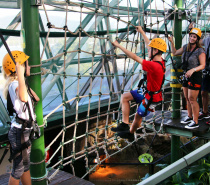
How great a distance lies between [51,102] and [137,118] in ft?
8.62

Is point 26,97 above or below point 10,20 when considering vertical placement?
below

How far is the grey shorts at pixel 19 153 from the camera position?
6.42 feet

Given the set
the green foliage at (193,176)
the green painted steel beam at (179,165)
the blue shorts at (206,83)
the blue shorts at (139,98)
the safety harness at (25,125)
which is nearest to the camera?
the green painted steel beam at (179,165)

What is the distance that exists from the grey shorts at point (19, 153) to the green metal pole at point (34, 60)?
0.43 ft

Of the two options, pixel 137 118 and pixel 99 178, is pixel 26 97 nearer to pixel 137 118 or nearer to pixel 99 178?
pixel 137 118

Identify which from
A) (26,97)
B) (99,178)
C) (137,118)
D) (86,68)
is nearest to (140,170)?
(99,178)

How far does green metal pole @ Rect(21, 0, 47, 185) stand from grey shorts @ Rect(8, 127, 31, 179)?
0.13 m

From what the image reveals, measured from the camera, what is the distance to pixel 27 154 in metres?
2.00

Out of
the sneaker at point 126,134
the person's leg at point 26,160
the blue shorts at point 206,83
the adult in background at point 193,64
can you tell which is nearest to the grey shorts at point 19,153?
the person's leg at point 26,160

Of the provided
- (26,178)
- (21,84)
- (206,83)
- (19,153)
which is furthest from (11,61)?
(206,83)

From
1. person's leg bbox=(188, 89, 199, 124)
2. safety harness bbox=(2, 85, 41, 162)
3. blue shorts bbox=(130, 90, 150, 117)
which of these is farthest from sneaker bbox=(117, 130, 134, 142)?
safety harness bbox=(2, 85, 41, 162)

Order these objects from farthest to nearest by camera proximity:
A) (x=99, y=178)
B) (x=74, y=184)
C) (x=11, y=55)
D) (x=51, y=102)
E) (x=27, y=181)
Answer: (x=99, y=178) → (x=51, y=102) → (x=74, y=184) → (x=27, y=181) → (x=11, y=55)

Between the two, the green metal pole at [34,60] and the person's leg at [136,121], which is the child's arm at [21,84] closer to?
the green metal pole at [34,60]

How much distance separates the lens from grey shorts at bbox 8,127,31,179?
1958mm
